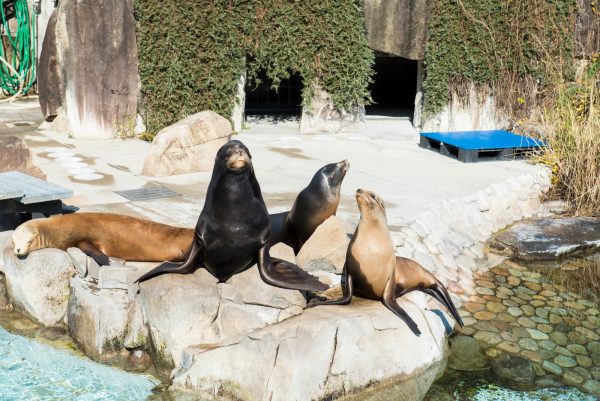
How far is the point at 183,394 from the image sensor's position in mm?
4398

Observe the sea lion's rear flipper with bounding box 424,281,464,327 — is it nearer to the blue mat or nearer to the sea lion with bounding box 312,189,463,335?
the sea lion with bounding box 312,189,463,335

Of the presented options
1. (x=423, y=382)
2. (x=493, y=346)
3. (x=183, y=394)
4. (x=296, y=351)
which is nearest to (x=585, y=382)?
(x=493, y=346)

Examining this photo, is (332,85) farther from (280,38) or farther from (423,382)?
(423,382)

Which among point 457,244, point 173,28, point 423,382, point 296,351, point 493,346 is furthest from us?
point 173,28

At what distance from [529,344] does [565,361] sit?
30cm

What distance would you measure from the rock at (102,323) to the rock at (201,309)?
0.20m

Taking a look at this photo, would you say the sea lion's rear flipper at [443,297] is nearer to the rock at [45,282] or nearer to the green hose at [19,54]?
the rock at [45,282]

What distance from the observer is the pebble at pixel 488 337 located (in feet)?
17.4

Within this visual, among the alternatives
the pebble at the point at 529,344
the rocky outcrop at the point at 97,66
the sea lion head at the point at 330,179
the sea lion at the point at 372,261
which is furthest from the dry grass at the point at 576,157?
the rocky outcrop at the point at 97,66

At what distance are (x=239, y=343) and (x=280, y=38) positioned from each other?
312 inches

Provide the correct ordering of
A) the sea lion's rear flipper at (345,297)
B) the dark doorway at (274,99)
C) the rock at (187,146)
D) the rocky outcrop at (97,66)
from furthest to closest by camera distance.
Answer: the dark doorway at (274,99), the rocky outcrop at (97,66), the rock at (187,146), the sea lion's rear flipper at (345,297)

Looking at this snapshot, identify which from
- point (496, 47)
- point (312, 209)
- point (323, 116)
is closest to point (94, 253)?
point (312, 209)

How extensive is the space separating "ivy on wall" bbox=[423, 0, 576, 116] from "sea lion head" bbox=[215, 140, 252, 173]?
8.23 meters

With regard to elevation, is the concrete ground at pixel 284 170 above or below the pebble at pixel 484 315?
above
